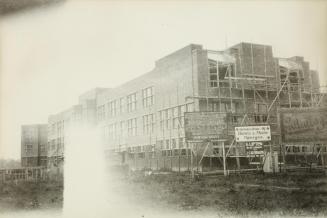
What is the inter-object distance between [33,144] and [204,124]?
5.47 m

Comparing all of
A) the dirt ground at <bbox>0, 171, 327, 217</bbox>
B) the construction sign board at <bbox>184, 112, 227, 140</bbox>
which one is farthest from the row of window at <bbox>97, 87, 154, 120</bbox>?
the dirt ground at <bbox>0, 171, 327, 217</bbox>

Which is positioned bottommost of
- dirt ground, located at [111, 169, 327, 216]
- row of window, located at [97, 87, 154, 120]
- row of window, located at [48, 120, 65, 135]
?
dirt ground, located at [111, 169, 327, 216]

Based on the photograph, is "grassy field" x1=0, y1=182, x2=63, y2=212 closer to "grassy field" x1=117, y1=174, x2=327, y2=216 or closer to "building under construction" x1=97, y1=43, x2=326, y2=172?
"grassy field" x1=117, y1=174, x2=327, y2=216

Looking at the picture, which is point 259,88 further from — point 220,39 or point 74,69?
point 74,69

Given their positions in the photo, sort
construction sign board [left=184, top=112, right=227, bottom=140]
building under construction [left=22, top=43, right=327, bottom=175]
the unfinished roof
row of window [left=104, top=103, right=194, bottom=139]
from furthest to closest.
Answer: row of window [left=104, top=103, right=194, bottom=139] → construction sign board [left=184, top=112, right=227, bottom=140] → building under construction [left=22, top=43, right=327, bottom=175] → the unfinished roof

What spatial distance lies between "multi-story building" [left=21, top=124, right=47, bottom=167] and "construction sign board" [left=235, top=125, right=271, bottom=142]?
525 cm

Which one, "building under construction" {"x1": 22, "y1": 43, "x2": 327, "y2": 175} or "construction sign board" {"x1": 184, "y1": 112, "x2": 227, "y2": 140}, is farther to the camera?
"construction sign board" {"x1": 184, "y1": 112, "x2": 227, "y2": 140}

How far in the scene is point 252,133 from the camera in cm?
994

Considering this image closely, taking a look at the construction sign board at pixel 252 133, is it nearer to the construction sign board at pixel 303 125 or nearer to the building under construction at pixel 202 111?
the building under construction at pixel 202 111

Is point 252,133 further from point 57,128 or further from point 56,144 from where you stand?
point 56,144

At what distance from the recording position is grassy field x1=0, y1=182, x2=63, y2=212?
27.0 ft

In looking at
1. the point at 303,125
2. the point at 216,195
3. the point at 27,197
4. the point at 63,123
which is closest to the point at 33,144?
the point at 63,123

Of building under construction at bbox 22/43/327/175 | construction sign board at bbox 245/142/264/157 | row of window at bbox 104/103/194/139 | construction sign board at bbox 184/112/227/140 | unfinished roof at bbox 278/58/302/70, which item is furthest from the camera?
row of window at bbox 104/103/194/139

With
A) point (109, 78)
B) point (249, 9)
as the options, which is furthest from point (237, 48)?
point (109, 78)
